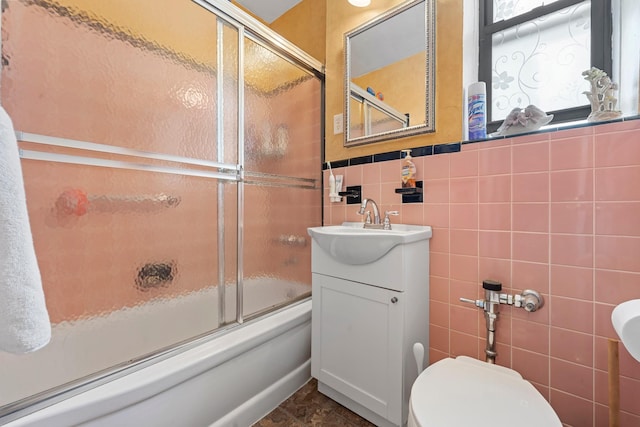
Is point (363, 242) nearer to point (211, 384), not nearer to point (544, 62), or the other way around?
point (211, 384)

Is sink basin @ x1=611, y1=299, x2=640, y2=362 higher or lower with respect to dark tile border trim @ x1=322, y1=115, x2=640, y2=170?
lower

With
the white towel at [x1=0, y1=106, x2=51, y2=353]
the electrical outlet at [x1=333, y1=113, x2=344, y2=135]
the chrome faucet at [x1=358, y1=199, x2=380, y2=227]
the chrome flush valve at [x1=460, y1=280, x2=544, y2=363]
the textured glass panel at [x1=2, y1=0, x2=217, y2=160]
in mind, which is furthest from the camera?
the electrical outlet at [x1=333, y1=113, x2=344, y2=135]

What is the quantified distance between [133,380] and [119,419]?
0.34 feet

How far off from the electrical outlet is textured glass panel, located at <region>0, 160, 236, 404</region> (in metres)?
0.86

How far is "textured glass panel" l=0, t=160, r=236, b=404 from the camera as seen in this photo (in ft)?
2.64

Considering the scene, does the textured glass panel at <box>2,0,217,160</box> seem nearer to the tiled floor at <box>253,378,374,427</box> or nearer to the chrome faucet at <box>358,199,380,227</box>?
the chrome faucet at <box>358,199,380,227</box>

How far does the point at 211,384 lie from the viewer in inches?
41.3

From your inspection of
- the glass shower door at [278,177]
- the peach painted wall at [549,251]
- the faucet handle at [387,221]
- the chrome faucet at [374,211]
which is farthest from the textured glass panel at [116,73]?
the peach painted wall at [549,251]

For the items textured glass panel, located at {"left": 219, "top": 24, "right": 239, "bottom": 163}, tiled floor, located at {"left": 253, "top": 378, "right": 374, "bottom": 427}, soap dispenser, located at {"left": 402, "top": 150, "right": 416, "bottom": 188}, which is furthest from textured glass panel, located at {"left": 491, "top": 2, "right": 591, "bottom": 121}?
tiled floor, located at {"left": 253, "top": 378, "right": 374, "bottom": 427}

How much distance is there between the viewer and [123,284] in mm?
963

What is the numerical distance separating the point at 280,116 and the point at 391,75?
2.18 ft

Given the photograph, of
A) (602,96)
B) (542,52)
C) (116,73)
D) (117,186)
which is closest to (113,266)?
(117,186)

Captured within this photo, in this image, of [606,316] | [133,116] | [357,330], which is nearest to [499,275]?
[606,316]

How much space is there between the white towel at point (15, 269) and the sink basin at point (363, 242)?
919 mm
